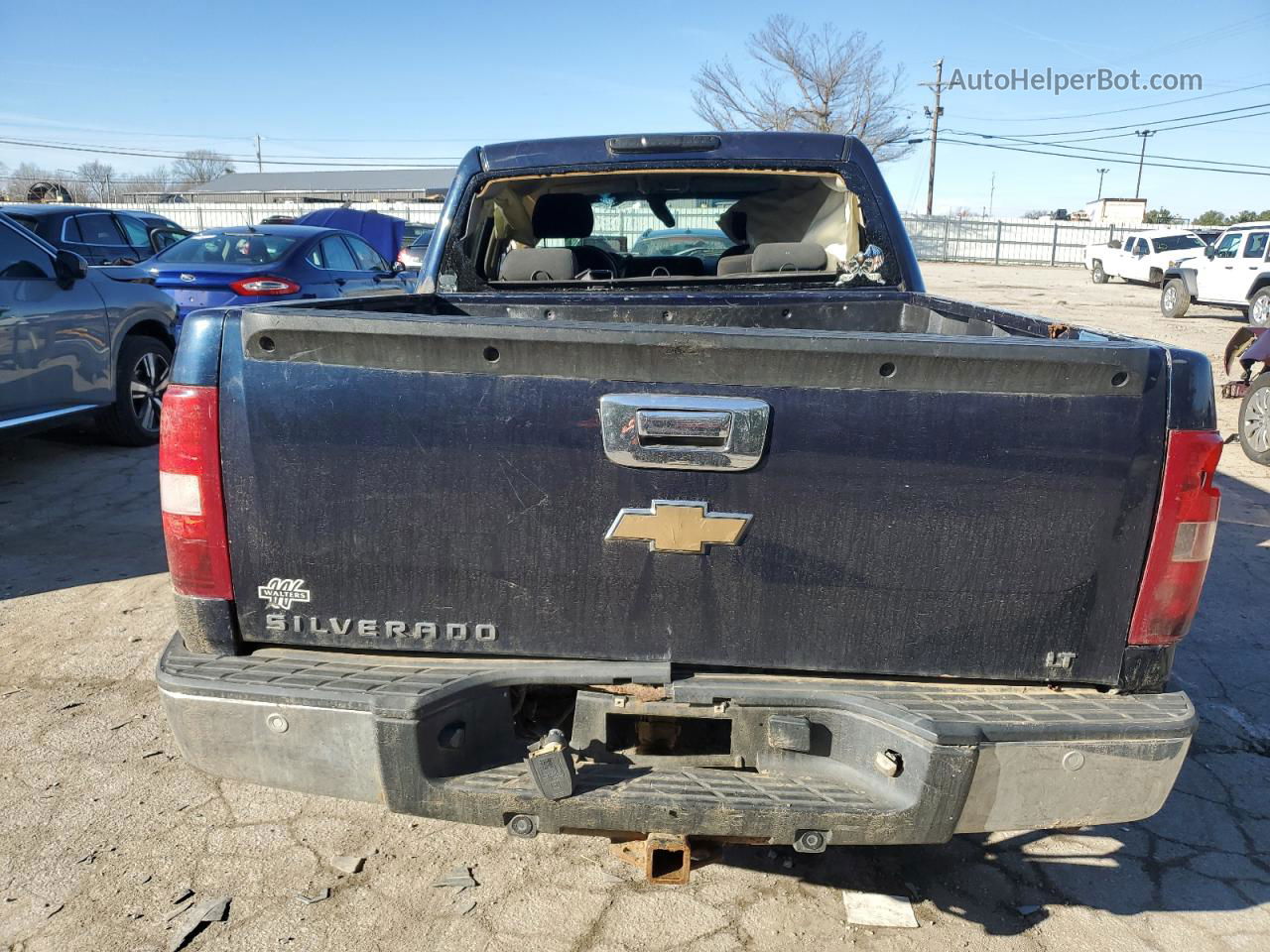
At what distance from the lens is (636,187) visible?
4145mm

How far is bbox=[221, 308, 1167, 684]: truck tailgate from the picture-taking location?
1.97 m

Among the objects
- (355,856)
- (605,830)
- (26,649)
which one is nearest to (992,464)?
(605,830)

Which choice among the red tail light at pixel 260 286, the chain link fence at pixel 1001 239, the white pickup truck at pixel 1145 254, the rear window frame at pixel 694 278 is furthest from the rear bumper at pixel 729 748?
the chain link fence at pixel 1001 239

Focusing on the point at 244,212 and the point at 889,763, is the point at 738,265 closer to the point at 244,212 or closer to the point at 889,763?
the point at 889,763

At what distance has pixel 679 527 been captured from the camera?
2016 mm

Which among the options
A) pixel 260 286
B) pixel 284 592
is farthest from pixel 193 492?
pixel 260 286

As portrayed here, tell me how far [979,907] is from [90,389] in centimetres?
648

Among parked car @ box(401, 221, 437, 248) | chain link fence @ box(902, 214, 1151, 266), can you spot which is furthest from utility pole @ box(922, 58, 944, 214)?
parked car @ box(401, 221, 437, 248)

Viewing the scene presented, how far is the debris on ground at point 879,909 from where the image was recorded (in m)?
2.54

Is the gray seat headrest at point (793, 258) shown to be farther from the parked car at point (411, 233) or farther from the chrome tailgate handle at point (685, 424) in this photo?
the parked car at point (411, 233)

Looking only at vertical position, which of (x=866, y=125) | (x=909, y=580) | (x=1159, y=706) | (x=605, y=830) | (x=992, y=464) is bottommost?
(x=605, y=830)

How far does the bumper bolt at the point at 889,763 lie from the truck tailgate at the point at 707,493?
0.19m

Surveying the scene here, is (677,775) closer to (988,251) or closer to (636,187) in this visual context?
(636,187)

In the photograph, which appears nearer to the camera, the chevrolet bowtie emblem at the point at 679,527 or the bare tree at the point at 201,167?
the chevrolet bowtie emblem at the point at 679,527
